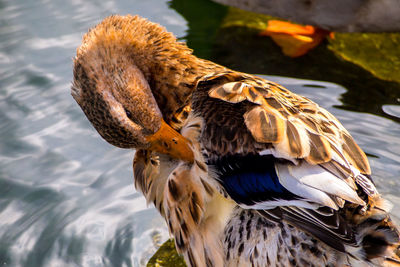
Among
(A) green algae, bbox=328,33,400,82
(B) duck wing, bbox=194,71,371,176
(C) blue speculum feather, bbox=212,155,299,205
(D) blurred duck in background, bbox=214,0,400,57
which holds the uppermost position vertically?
(B) duck wing, bbox=194,71,371,176

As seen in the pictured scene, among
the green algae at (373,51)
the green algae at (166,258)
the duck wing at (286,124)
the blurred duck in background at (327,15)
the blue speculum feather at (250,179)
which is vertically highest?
the duck wing at (286,124)

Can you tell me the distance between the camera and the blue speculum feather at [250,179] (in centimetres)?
292

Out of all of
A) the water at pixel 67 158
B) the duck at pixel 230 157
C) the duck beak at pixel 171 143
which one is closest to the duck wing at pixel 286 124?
the duck at pixel 230 157

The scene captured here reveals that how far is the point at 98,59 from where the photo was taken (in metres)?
3.37

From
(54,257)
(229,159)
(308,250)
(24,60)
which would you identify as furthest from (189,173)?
(24,60)

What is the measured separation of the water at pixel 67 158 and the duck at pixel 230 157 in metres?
0.76

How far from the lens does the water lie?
4223 millimetres

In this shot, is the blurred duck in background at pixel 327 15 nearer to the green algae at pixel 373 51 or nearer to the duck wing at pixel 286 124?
the green algae at pixel 373 51

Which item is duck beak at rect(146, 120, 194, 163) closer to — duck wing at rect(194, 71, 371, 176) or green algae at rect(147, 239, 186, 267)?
duck wing at rect(194, 71, 371, 176)

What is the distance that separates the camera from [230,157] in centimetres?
302

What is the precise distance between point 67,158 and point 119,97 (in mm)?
2001

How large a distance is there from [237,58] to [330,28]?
1044mm

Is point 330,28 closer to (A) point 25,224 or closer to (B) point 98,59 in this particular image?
(B) point 98,59

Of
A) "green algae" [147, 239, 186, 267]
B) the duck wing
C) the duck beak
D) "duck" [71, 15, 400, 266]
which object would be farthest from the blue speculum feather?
"green algae" [147, 239, 186, 267]
